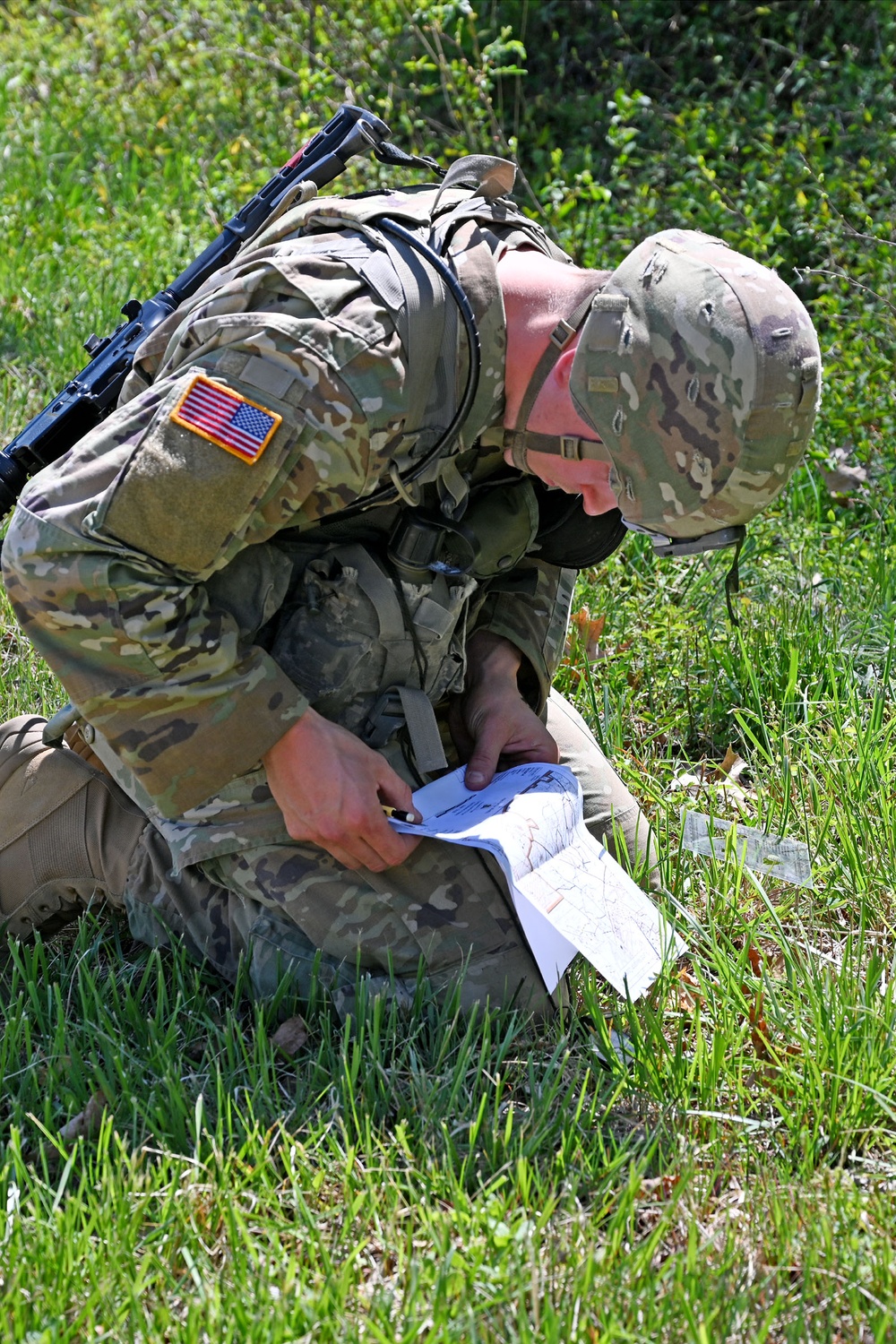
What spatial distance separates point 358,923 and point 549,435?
92cm

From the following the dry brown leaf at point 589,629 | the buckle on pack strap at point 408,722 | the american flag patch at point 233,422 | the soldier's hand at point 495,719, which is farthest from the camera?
the dry brown leaf at point 589,629

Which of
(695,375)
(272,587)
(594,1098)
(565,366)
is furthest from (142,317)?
(594,1098)

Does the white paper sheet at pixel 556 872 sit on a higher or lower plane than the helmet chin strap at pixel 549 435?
lower

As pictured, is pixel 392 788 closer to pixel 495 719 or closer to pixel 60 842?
pixel 495 719

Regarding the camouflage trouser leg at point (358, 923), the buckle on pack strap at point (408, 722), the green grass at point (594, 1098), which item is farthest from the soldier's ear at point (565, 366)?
the green grass at point (594, 1098)

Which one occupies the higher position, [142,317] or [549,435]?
[142,317]

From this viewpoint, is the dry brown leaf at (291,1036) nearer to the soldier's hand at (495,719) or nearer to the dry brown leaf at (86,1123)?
the dry brown leaf at (86,1123)

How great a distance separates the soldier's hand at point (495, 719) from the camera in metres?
2.73

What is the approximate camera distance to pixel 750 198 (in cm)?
511

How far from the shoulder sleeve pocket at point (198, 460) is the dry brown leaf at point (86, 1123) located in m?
→ 0.89

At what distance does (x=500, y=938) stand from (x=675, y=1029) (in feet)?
1.13

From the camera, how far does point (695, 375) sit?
2.16 m

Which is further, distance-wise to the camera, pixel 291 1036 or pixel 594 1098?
pixel 291 1036

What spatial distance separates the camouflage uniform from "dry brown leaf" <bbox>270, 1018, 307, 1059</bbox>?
0.31 ft
